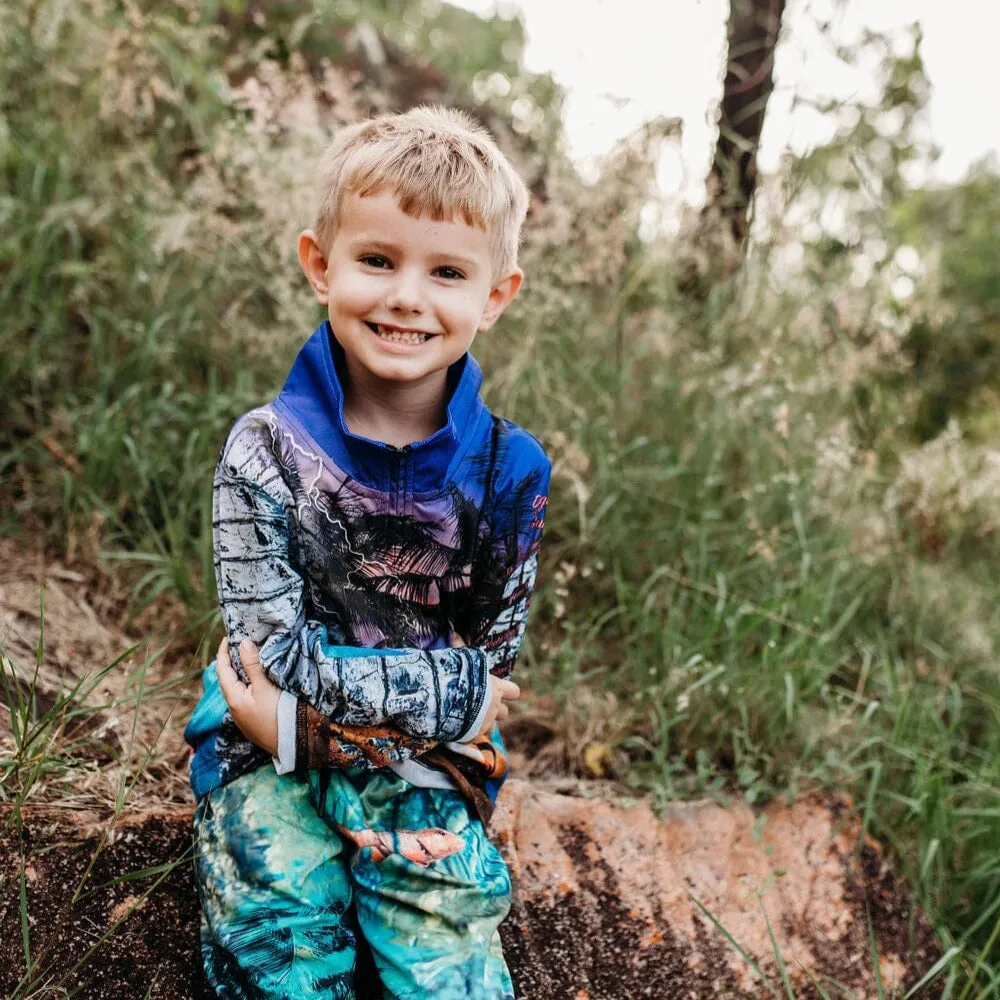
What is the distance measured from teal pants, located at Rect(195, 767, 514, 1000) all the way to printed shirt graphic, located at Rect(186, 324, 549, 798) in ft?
0.27

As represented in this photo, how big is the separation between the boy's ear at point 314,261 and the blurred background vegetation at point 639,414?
2.82 feet

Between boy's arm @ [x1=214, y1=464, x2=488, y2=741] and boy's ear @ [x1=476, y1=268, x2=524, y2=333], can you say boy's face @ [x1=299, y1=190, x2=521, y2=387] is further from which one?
boy's arm @ [x1=214, y1=464, x2=488, y2=741]

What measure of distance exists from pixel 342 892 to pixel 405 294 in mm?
921

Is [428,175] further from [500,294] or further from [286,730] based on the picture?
[286,730]

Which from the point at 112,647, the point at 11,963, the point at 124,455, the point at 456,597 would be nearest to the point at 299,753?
the point at 456,597

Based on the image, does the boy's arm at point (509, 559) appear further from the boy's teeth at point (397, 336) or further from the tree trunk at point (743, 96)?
the tree trunk at point (743, 96)

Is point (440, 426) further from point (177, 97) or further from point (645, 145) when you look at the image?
point (177, 97)

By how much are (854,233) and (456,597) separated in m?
2.26

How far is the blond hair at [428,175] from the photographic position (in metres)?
1.49

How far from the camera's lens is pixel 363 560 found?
1612mm

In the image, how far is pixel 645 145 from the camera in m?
3.01

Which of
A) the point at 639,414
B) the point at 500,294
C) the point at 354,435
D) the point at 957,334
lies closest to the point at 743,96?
the point at 639,414

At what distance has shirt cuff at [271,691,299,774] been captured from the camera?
1.52m

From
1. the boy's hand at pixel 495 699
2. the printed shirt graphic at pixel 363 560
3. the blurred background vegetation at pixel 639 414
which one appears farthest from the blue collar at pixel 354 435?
the blurred background vegetation at pixel 639 414
